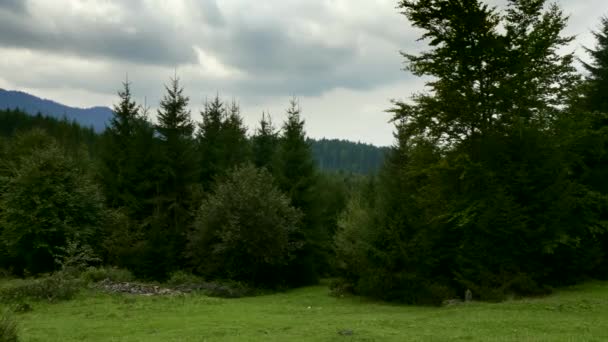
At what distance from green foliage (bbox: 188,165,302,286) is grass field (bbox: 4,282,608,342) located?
6.67 metres

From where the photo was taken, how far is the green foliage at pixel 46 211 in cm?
3291

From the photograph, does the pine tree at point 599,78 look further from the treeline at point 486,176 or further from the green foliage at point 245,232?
the green foliage at point 245,232

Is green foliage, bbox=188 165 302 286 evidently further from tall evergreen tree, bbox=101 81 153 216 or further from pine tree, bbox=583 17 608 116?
pine tree, bbox=583 17 608 116

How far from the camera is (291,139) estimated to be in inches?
1561

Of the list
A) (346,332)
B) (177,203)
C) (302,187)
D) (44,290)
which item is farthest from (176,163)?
(346,332)

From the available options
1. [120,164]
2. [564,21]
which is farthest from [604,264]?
[120,164]

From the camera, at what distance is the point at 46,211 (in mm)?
33125

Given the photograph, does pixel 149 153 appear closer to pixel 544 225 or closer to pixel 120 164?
pixel 120 164

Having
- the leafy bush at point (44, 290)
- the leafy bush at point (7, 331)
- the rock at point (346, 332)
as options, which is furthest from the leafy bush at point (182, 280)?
the leafy bush at point (7, 331)

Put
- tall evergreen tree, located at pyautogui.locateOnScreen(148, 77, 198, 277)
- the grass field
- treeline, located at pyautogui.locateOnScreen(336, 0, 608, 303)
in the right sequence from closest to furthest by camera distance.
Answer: the grass field
treeline, located at pyautogui.locateOnScreen(336, 0, 608, 303)
tall evergreen tree, located at pyautogui.locateOnScreen(148, 77, 198, 277)

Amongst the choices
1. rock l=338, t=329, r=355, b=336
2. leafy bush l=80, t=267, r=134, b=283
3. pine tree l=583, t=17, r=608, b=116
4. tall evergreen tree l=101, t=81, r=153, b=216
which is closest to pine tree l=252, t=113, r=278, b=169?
tall evergreen tree l=101, t=81, r=153, b=216

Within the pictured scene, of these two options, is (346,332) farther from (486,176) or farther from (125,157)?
(125,157)

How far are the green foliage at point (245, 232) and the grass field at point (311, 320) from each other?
263 inches

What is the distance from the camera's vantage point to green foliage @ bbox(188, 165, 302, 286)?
102 feet
